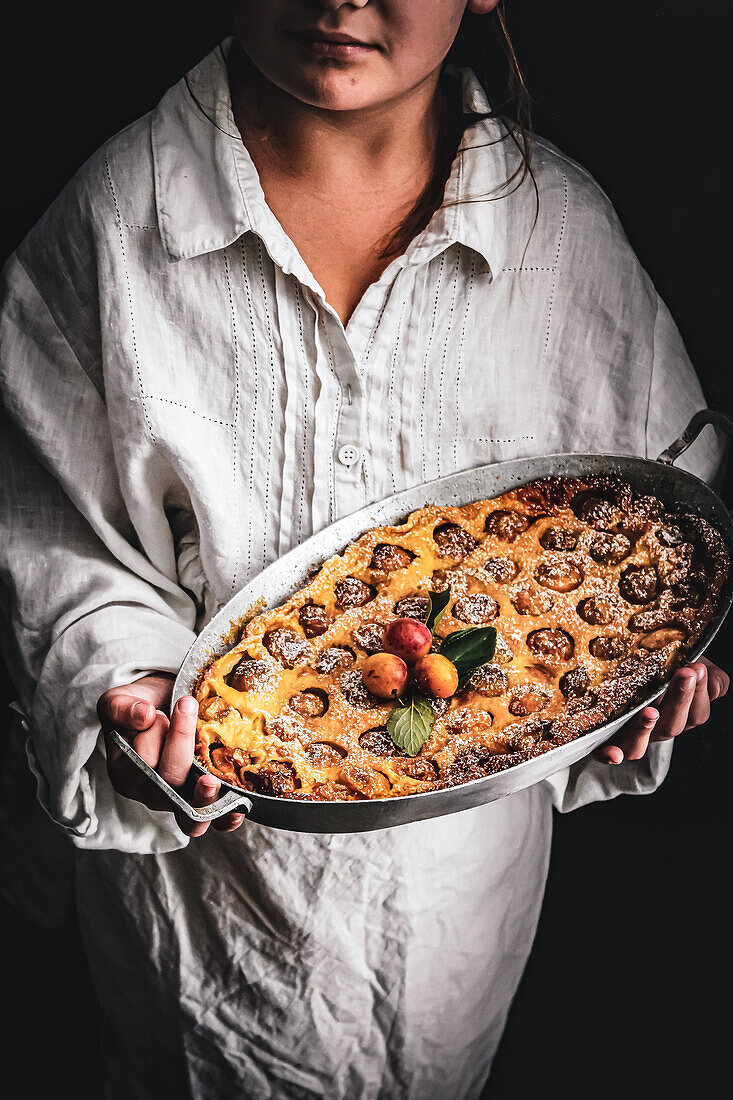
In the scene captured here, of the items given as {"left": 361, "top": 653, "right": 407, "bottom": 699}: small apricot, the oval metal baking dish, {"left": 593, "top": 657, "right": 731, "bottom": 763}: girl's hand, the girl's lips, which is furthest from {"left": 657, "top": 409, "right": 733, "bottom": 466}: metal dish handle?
the girl's lips

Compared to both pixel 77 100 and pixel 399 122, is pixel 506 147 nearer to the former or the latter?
pixel 399 122

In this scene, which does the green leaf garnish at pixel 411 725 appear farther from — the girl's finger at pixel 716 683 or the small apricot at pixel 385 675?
the girl's finger at pixel 716 683

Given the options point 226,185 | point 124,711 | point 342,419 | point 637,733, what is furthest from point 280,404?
point 637,733

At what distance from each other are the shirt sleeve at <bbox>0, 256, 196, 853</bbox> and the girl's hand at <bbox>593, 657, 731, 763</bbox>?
37 centimetres

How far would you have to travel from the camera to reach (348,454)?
0.92 meters

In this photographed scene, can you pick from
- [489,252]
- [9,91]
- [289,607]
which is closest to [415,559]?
[289,607]

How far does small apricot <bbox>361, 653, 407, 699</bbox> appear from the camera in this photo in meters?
0.80

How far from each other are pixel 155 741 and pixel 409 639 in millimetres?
199

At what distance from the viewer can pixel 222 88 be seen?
0.88 metres

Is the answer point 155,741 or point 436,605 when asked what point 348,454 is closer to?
point 436,605

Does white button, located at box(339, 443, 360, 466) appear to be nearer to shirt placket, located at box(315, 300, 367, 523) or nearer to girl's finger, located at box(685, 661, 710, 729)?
shirt placket, located at box(315, 300, 367, 523)

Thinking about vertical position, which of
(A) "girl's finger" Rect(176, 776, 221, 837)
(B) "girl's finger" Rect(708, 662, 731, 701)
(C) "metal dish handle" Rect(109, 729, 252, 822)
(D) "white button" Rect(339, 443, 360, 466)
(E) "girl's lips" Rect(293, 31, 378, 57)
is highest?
(E) "girl's lips" Rect(293, 31, 378, 57)

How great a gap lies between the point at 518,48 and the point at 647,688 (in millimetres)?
537

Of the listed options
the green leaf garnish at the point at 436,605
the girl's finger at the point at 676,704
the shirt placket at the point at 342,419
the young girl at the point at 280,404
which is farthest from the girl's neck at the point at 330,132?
the girl's finger at the point at 676,704
